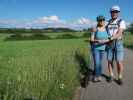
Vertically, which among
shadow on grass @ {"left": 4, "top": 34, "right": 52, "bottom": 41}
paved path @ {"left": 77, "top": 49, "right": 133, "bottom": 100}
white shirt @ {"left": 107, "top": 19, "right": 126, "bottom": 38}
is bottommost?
shadow on grass @ {"left": 4, "top": 34, "right": 52, "bottom": 41}

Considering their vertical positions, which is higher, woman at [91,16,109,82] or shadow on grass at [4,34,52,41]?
woman at [91,16,109,82]

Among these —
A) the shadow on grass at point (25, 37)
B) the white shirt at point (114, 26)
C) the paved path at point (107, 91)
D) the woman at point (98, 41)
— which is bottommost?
the shadow on grass at point (25, 37)

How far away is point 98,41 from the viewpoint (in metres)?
9.74

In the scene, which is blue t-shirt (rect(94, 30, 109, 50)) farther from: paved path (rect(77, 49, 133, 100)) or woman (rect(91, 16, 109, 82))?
paved path (rect(77, 49, 133, 100))

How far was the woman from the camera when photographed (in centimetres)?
971

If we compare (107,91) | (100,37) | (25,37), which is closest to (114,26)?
(100,37)

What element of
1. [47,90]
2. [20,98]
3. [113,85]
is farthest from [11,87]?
[113,85]

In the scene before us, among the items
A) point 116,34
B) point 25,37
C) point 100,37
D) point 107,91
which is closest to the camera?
point 107,91

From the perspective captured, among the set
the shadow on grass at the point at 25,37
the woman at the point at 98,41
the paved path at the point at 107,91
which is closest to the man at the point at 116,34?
the woman at the point at 98,41

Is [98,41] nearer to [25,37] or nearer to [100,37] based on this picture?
[100,37]

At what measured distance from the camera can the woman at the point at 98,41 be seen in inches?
382

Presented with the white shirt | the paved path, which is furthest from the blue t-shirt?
the paved path

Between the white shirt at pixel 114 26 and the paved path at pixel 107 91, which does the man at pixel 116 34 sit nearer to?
the white shirt at pixel 114 26

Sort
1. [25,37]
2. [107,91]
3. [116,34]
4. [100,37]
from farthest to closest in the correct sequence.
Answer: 1. [25,37]
2. [100,37]
3. [116,34]
4. [107,91]
